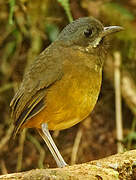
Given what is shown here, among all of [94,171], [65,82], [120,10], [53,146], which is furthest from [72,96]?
[120,10]

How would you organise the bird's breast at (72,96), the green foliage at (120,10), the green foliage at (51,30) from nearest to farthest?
the bird's breast at (72,96)
the green foliage at (51,30)
the green foliage at (120,10)

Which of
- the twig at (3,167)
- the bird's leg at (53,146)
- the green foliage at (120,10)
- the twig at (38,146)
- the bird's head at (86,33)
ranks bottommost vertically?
the twig at (3,167)

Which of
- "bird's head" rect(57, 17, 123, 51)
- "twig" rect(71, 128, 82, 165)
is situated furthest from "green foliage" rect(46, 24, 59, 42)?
"bird's head" rect(57, 17, 123, 51)

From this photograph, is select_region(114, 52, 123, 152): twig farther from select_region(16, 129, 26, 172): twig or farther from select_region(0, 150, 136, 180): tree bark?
select_region(0, 150, 136, 180): tree bark

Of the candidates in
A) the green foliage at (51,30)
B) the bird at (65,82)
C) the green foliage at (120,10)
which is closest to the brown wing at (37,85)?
the bird at (65,82)

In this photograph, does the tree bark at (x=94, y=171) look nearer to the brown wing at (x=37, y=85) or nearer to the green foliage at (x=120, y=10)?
the brown wing at (x=37, y=85)

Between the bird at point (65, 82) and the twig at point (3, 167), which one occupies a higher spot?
the bird at point (65, 82)
